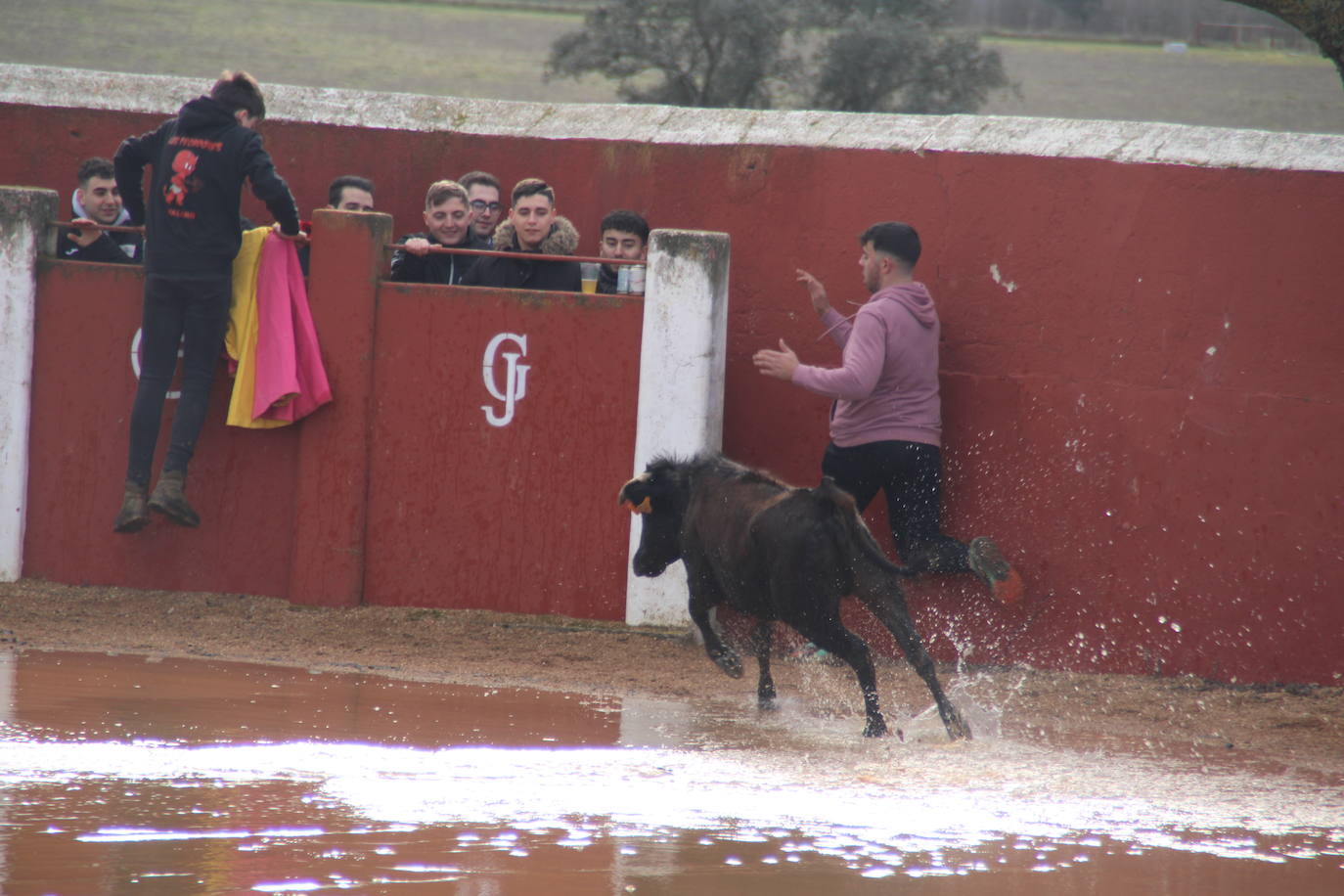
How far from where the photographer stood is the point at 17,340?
8.07m

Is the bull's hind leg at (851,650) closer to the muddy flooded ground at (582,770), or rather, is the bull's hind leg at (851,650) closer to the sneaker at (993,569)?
the muddy flooded ground at (582,770)

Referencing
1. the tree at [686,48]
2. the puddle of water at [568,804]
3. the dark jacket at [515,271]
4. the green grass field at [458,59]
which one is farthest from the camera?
the tree at [686,48]

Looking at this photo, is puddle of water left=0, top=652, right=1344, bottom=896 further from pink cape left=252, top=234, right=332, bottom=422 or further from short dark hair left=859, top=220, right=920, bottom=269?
short dark hair left=859, top=220, right=920, bottom=269

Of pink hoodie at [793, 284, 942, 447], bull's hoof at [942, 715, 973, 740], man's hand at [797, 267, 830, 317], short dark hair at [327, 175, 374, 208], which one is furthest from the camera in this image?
short dark hair at [327, 175, 374, 208]

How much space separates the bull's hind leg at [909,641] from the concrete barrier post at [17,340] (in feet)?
15.1

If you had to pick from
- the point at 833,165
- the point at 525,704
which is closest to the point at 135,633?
the point at 525,704

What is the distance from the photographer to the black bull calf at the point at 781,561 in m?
5.93

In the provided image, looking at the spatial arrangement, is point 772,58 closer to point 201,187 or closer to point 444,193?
point 444,193

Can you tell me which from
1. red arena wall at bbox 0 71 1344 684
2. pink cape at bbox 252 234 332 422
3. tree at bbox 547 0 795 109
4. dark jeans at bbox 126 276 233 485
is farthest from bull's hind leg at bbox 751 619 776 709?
tree at bbox 547 0 795 109

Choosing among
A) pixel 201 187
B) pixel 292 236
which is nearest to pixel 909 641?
pixel 292 236

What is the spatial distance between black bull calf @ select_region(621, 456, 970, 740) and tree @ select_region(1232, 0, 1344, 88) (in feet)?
12.4

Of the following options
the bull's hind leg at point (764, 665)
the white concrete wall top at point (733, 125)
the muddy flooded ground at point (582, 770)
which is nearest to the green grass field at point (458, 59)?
the white concrete wall top at point (733, 125)

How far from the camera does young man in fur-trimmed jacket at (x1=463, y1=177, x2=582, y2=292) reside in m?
Result: 7.84

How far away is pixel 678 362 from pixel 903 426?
1.19 meters
